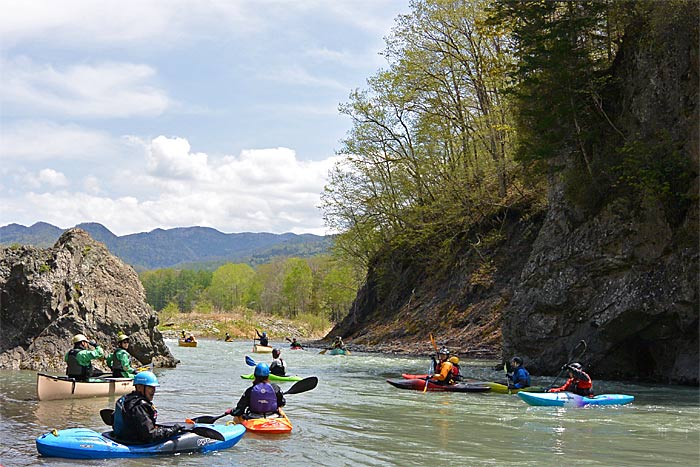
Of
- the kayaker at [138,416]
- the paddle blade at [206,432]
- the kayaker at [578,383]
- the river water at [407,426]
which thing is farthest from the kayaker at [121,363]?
the kayaker at [578,383]

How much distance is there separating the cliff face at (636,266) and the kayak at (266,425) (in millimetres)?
11689

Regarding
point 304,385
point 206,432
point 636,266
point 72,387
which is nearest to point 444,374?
point 304,385

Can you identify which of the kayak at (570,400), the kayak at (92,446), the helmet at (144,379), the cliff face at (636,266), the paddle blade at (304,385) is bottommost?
the kayak at (570,400)

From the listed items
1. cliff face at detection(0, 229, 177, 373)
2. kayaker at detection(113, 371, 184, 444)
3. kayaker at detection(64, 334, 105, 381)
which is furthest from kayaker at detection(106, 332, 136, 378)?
kayaker at detection(113, 371, 184, 444)

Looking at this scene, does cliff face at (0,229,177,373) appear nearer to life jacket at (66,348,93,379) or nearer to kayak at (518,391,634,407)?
life jacket at (66,348,93,379)

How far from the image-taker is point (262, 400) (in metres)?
12.4

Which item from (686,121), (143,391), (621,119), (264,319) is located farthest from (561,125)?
(264,319)

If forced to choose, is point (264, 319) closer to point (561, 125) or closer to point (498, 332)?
point (498, 332)

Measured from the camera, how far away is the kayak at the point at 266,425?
474 inches

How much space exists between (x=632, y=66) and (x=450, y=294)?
17966 millimetres

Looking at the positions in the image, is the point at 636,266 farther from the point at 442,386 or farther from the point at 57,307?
the point at 57,307

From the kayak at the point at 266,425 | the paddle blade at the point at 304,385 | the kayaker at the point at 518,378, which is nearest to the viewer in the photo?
the kayak at the point at 266,425

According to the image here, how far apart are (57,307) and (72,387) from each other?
696 cm

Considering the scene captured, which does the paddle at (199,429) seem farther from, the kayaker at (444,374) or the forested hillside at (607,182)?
the forested hillside at (607,182)
